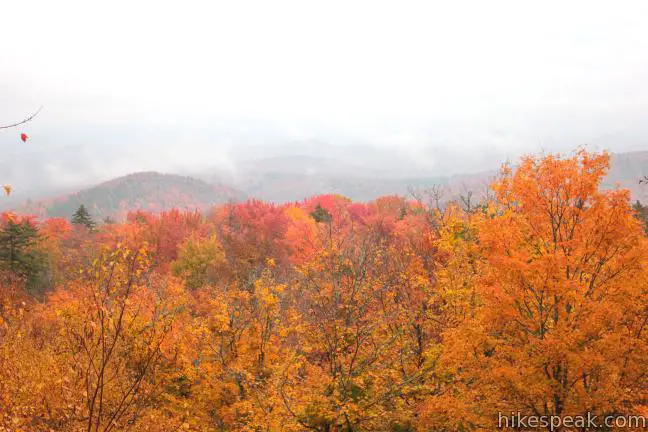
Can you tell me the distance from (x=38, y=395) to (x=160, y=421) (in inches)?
150

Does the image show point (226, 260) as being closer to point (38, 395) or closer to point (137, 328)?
point (137, 328)

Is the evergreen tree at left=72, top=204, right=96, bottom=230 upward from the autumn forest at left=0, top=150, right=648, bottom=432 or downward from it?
upward

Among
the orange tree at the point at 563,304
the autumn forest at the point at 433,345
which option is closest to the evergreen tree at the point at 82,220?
the autumn forest at the point at 433,345

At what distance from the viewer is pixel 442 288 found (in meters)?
22.4

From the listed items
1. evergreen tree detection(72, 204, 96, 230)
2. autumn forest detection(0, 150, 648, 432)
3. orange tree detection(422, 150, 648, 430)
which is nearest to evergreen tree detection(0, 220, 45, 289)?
autumn forest detection(0, 150, 648, 432)

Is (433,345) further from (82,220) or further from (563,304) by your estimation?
(82,220)

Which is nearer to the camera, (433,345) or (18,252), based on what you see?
(433,345)

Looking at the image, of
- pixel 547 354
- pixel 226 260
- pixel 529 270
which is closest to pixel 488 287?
pixel 529 270

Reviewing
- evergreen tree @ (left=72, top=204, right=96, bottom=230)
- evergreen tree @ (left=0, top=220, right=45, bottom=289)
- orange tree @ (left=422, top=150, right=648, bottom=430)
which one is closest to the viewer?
orange tree @ (left=422, top=150, right=648, bottom=430)

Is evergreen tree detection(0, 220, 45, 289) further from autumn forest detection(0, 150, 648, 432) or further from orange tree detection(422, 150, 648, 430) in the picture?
orange tree detection(422, 150, 648, 430)

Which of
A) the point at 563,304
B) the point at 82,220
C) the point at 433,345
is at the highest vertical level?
the point at 82,220

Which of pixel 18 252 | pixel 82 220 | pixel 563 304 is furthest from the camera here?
pixel 82 220

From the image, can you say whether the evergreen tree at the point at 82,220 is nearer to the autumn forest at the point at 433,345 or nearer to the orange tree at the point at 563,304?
the autumn forest at the point at 433,345

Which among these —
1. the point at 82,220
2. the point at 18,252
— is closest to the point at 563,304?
the point at 18,252
